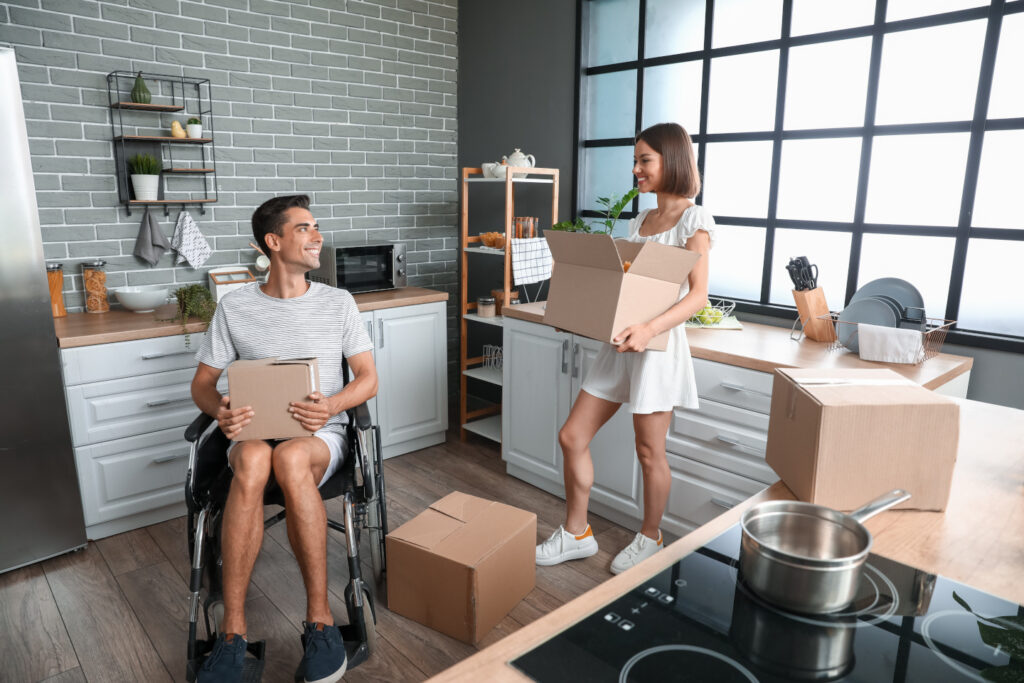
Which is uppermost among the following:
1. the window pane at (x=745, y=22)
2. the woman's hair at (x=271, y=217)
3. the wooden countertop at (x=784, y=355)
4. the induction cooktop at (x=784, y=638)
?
the window pane at (x=745, y=22)

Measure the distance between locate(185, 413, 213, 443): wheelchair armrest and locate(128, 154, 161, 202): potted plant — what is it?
1480mm

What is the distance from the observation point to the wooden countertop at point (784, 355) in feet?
7.51

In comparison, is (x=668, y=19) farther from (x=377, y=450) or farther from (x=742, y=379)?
(x=377, y=450)

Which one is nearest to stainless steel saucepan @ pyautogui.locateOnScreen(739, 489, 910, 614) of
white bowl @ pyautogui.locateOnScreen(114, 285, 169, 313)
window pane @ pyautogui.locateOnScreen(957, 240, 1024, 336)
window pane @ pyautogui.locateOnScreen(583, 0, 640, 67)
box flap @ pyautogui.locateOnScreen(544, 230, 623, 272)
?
box flap @ pyautogui.locateOnScreen(544, 230, 623, 272)

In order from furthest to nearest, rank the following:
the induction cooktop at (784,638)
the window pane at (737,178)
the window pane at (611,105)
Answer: the window pane at (611,105), the window pane at (737,178), the induction cooktop at (784,638)

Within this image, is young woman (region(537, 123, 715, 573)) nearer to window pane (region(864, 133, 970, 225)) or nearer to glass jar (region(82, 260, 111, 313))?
window pane (region(864, 133, 970, 225))

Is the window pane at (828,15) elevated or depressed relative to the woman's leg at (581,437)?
elevated

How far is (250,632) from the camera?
2.25 meters

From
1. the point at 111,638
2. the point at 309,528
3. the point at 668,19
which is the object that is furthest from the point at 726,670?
the point at 668,19

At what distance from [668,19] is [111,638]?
3.44 m

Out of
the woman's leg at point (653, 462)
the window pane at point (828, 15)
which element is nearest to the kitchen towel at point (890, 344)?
the woman's leg at point (653, 462)

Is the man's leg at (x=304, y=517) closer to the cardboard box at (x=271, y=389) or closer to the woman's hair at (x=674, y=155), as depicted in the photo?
the cardboard box at (x=271, y=389)

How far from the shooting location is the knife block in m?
2.64

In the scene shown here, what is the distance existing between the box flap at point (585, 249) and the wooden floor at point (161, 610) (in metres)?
1.17
